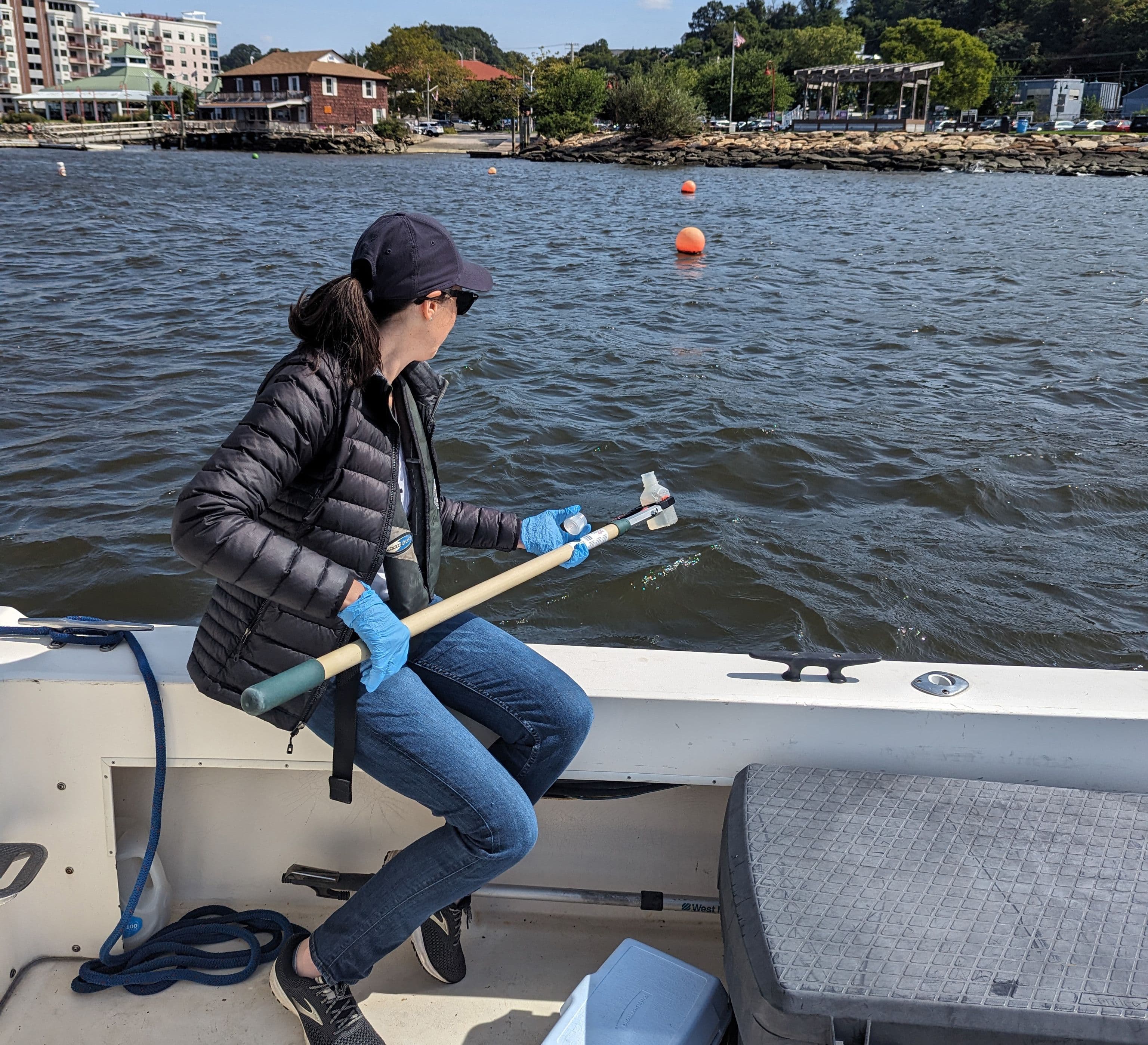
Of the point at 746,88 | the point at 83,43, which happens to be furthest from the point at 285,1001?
the point at 83,43

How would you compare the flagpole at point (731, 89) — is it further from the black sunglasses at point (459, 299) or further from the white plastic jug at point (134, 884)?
the white plastic jug at point (134, 884)

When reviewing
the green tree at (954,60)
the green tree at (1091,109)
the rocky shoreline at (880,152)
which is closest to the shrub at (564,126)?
the rocky shoreline at (880,152)

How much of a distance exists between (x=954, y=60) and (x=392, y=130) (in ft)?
144

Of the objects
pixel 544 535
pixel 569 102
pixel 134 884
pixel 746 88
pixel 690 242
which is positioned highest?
pixel 746 88

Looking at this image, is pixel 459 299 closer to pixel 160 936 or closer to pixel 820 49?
pixel 160 936

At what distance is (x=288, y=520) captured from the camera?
188 cm

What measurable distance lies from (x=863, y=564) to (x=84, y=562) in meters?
4.30

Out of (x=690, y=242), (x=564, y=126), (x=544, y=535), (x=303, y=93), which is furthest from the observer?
(x=303, y=93)

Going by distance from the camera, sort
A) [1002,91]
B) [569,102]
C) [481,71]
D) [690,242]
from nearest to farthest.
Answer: [690,242] < [569,102] < [1002,91] < [481,71]

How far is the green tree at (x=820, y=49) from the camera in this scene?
311 ft

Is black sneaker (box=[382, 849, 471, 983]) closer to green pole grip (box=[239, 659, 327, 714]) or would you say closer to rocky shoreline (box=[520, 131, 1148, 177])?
green pole grip (box=[239, 659, 327, 714])

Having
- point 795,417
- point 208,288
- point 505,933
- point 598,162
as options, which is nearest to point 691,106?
point 598,162

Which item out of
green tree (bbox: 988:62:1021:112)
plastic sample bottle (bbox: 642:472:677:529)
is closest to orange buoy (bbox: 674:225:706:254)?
plastic sample bottle (bbox: 642:472:677:529)

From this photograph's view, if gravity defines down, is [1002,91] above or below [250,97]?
above
